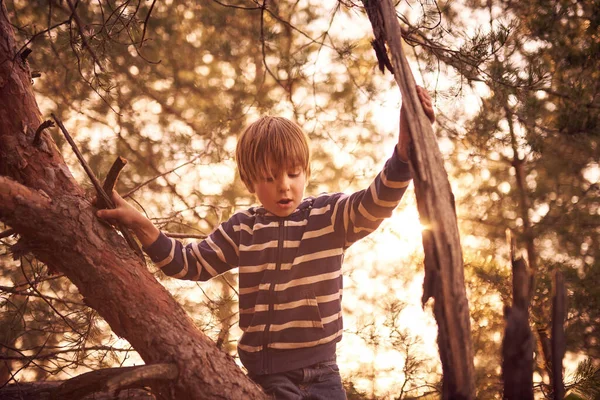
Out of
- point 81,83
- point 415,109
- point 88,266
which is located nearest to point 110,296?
point 88,266

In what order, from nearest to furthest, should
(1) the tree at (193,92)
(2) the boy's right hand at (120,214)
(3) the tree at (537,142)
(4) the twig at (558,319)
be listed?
(4) the twig at (558,319) → (2) the boy's right hand at (120,214) → (3) the tree at (537,142) → (1) the tree at (193,92)

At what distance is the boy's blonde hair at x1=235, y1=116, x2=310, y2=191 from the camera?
64.8 inches

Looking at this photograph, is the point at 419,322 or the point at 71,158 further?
the point at 71,158

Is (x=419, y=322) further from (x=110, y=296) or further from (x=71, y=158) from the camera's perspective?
(x=71, y=158)

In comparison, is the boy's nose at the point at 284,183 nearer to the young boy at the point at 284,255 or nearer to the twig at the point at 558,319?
the young boy at the point at 284,255

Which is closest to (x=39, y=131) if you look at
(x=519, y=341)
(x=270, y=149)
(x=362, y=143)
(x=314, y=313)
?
(x=270, y=149)

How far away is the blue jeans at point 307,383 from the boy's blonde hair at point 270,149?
55 centimetres

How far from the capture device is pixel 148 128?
3.61m

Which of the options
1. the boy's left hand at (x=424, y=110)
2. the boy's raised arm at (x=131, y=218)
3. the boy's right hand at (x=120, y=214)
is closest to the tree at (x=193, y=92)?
the boy's raised arm at (x=131, y=218)

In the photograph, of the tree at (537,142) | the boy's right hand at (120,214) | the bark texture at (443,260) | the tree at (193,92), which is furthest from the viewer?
the tree at (193,92)

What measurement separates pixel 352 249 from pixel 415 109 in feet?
7.48

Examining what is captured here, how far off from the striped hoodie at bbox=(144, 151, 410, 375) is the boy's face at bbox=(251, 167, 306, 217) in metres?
0.06

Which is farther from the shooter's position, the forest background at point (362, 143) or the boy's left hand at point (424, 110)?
the forest background at point (362, 143)

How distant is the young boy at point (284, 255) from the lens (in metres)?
1.54
